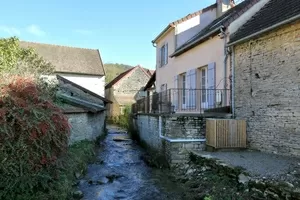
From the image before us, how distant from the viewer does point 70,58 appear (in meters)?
35.2

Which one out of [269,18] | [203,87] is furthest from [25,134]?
[203,87]

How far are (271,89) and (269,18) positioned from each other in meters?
2.72

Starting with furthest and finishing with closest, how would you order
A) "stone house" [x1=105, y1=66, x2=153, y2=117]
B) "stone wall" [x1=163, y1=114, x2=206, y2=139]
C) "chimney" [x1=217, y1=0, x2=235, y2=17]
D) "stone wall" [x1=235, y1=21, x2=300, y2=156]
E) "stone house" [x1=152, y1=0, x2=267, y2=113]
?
"stone house" [x1=105, y1=66, x2=153, y2=117], "chimney" [x1=217, y1=0, x2=235, y2=17], "stone house" [x1=152, y1=0, x2=267, y2=113], "stone wall" [x1=163, y1=114, x2=206, y2=139], "stone wall" [x1=235, y1=21, x2=300, y2=156]

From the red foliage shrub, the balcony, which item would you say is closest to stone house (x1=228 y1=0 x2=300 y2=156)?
the balcony

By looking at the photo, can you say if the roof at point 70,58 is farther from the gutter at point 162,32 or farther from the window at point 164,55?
the window at point 164,55

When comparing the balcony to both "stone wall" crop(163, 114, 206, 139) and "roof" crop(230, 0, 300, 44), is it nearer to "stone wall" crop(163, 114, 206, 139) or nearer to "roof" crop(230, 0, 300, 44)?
"stone wall" crop(163, 114, 206, 139)

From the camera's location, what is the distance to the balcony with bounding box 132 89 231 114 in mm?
11796

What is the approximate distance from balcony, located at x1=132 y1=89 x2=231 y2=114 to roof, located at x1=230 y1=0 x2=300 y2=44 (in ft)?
7.76

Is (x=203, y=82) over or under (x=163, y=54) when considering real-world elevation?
under

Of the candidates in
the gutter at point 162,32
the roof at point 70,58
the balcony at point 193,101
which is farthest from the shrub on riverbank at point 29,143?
the roof at point 70,58

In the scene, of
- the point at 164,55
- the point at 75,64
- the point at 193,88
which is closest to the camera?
the point at 193,88

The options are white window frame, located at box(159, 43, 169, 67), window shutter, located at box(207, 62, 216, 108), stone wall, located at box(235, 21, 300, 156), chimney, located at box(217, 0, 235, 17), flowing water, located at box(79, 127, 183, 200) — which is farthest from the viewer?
white window frame, located at box(159, 43, 169, 67)

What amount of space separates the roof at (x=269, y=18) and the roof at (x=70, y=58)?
25590 millimetres

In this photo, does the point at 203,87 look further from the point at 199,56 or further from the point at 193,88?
the point at 199,56
